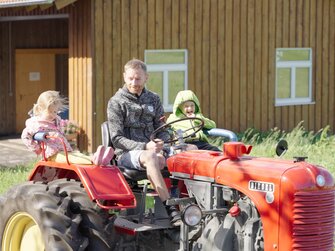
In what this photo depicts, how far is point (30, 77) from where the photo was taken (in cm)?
1883

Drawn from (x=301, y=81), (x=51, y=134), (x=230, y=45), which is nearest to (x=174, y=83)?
(x=230, y=45)

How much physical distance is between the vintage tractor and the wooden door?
39.8 feet

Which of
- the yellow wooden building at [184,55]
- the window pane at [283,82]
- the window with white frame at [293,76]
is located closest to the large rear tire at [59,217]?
the yellow wooden building at [184,55]

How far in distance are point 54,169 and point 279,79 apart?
11.8 meters

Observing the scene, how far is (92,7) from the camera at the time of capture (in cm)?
1462

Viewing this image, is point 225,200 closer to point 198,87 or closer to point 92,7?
point 92,7

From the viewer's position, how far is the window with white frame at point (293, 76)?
18141mm

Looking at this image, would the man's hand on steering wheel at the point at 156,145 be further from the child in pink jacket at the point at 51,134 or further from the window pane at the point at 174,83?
the window pane at the point at 174,83

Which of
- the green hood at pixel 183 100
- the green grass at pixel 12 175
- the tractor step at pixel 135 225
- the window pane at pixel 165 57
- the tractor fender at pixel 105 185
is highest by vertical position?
the window pane at pixel 165 57

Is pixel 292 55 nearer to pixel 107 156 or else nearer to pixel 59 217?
pixel 107 156

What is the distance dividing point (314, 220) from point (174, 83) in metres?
10.8

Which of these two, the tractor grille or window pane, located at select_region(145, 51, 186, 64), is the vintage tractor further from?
window pane, located at select_region(145, 51, 186, 64)

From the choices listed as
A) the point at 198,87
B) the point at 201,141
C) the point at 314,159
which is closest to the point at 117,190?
the point at 201,141

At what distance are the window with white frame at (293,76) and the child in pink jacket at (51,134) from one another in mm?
11383
